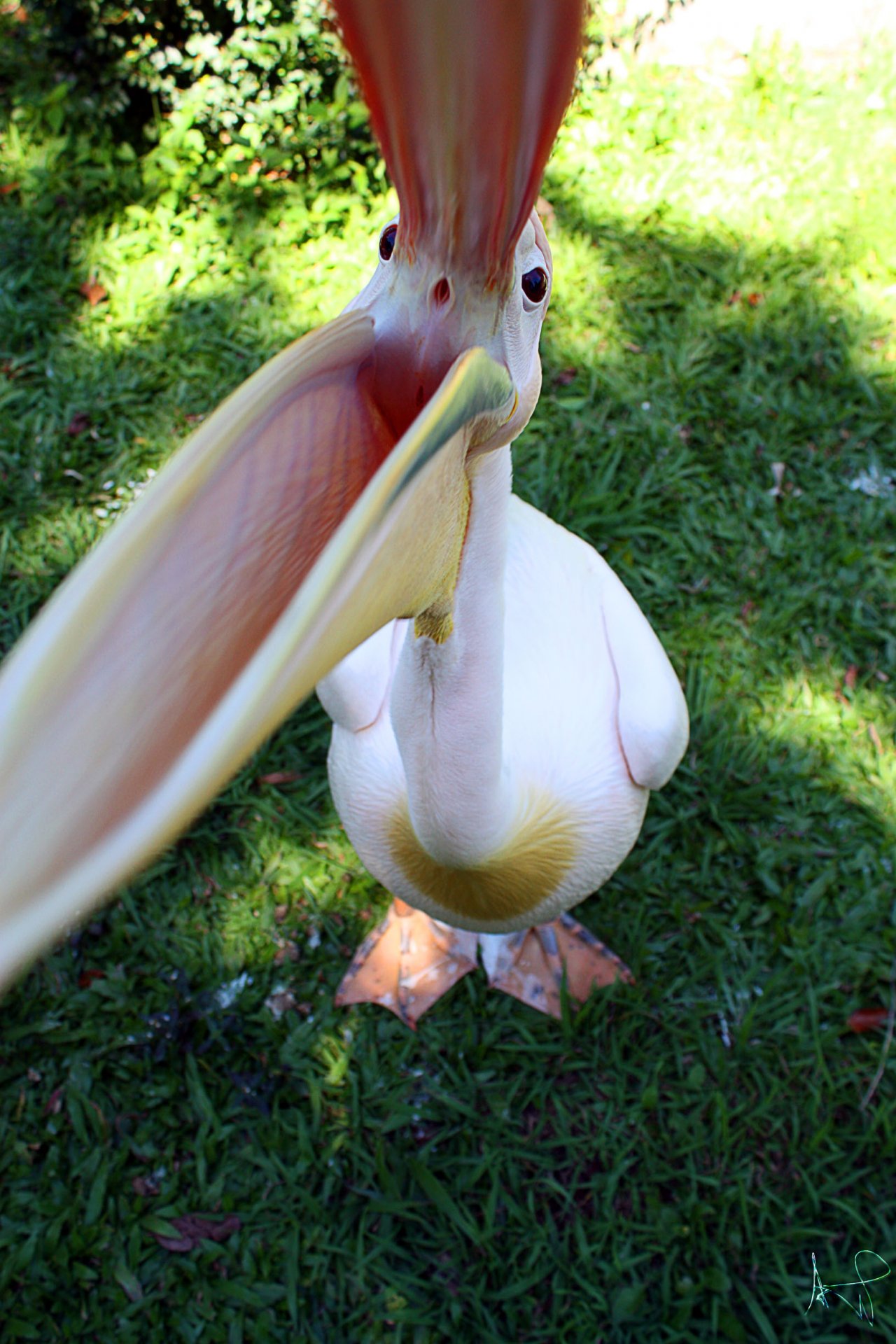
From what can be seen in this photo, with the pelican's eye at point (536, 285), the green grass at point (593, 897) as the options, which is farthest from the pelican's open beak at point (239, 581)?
the green grass at point (593, 897)

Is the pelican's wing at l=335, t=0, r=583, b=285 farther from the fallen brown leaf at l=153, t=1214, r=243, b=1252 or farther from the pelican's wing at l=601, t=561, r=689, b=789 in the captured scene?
the fallen brown leaf at l=153, t=1214, r=243, b=1252

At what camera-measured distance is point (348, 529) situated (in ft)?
2.27

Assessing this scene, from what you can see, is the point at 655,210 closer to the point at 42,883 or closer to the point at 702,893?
the point at 702,893

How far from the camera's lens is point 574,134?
3912 mm

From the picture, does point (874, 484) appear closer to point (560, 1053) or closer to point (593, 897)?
point (593, 897)

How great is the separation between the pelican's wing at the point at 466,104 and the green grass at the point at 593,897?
2.19 m

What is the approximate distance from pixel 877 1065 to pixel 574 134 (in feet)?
12.0

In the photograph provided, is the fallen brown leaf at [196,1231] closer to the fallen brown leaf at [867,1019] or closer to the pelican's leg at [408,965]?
the pelican's leg at [408,965]

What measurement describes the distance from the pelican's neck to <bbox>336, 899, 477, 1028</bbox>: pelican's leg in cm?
98

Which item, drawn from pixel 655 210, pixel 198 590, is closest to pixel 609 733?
pixel 198 590

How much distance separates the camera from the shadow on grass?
2.30 metres

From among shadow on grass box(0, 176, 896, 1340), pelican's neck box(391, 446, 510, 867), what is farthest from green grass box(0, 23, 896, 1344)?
pelican's neck box(391, 446, 510, 867)
